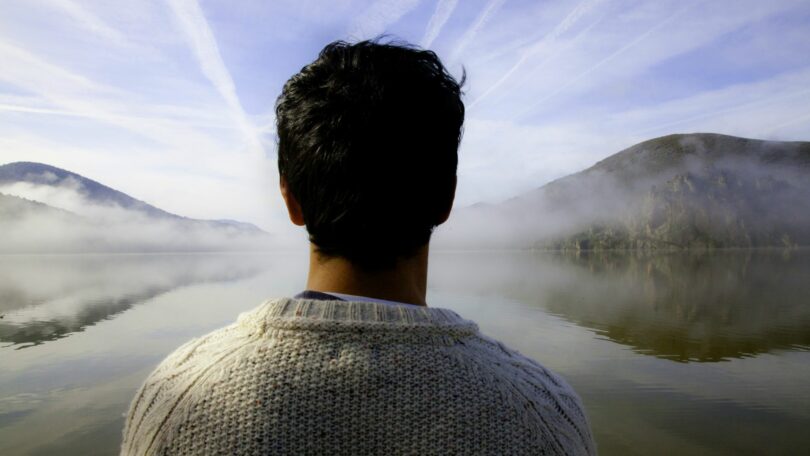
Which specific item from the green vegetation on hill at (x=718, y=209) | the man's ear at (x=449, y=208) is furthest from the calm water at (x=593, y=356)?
the green vegetation on hill at (x=718, y=209)

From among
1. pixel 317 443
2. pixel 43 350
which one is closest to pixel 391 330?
pixel 317 443

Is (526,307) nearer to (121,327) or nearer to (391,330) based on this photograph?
(121,327)

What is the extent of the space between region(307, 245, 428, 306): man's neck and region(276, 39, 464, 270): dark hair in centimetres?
3

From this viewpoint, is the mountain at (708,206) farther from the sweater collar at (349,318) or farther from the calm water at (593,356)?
the sweater collar at (349,318)

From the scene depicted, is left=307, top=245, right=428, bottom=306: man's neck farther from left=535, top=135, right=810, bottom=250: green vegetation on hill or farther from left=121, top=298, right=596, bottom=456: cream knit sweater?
left=535, top=135, right=810, bottom=250: green vegetation on hill

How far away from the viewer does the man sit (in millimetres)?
1229

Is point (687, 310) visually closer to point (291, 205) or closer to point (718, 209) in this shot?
point (291, 205)

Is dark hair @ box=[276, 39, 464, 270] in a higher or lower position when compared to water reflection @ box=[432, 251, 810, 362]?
higher

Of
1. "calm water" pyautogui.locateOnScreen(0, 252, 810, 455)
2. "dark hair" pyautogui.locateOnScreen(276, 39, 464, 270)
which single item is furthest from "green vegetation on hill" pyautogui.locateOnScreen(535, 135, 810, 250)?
"dark hair" pyautogui.locateOnScreen(276, 39, 464, 270)

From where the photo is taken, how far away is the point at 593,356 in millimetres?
21266

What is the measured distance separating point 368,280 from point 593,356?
21952 mm

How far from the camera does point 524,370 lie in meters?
1.39

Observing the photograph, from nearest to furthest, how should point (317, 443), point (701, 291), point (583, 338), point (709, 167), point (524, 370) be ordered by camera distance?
1. point (317, 443)
2. point (524, 370)
3. point (583, 338)
4. point (701, 291)
5. point (709, 167)

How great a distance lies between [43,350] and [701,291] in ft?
166
